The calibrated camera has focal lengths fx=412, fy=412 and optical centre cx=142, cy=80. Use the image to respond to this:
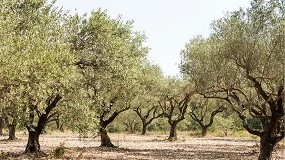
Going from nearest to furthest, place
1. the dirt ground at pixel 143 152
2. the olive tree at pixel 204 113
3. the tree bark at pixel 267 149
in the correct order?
the tree bark at pixel 267 149 < the dirt ground at pixel 143 152 < the olive tree at pixel 204 113

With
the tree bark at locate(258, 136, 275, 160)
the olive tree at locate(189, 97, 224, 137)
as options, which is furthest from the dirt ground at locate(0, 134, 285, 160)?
the olive tree at locate(189, 97, 224, 137)

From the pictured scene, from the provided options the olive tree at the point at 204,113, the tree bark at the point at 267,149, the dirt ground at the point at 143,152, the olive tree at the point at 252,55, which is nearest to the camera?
the olive tree at the point at 252,55

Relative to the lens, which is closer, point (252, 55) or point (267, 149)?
point (252, 55)

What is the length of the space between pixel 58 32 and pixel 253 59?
1344cm

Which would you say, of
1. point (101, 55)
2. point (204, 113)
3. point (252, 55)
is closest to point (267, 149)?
point (252, 55)

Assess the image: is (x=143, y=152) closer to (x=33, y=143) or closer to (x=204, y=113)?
(x=33, y=143)

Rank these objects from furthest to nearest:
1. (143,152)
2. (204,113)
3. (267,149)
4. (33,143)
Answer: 1. (204,113)
2. (143,152)
3. (33,143)
4. (267,149)

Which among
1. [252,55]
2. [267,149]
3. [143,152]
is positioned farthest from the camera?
[143,152]

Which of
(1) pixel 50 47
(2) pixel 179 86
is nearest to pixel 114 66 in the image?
(1) pixel 50 47

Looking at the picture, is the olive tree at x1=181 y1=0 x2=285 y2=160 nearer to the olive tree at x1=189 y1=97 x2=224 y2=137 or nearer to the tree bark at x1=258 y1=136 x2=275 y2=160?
the tree bark at x1=258 y1=136 x2=275 y2=160

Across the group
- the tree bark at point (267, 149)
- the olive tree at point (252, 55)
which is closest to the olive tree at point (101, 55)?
the olive tree at point (252, 55)

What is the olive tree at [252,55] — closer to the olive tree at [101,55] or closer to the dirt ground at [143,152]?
the olive tree at [101,55]

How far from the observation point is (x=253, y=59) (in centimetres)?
2628

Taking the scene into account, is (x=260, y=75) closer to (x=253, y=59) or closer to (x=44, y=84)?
(x=253, y=59)
